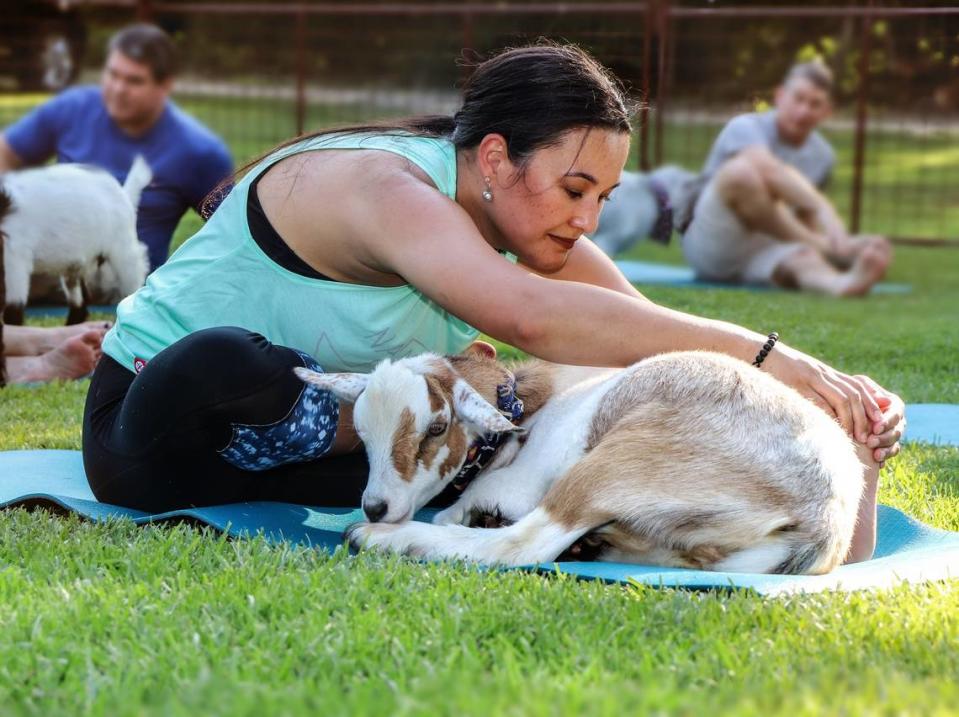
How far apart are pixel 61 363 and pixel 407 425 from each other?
9.45ft

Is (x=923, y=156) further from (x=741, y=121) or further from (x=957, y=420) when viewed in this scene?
(x=957, y=420)

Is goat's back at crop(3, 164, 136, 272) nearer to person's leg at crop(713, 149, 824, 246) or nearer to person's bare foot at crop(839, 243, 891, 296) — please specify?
person's leg at crop(713, 149, 824, 246)

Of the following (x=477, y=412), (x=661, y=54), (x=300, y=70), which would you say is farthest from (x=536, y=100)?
(x=300, y=70)

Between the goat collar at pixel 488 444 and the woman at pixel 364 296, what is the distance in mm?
341

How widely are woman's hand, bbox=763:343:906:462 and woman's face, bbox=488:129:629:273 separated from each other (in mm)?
651

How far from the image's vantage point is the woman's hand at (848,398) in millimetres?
3396

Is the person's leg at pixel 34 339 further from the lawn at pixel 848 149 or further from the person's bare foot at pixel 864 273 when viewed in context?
the lawn at pixel 848 149

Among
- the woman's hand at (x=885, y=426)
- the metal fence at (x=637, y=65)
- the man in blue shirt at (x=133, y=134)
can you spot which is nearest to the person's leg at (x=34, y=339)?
the man in blue shirt at (x=133, y=134)

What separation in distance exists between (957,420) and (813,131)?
5.35 metres

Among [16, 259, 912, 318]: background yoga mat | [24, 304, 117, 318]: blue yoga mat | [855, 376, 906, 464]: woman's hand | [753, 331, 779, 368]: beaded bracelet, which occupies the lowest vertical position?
[16, 259, 912, 318]: background yoga mat

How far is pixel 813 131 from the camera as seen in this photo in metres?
10.2

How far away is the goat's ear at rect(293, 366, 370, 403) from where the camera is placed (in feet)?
11.2

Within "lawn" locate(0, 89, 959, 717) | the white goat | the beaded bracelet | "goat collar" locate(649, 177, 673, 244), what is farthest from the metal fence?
"lawn" locate(0, 89, 959, 717)

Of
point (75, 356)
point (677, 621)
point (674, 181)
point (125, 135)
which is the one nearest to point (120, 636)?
point (677, 621)
